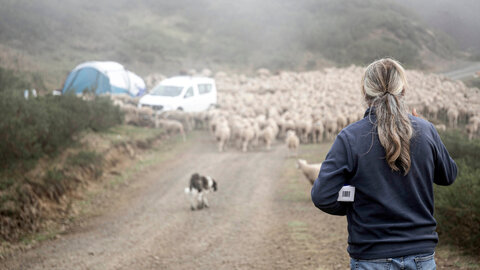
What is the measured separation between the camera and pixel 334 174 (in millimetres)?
2572

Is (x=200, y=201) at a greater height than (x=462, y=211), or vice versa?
(x=462, y=211)

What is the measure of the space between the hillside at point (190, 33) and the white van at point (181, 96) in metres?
7.12

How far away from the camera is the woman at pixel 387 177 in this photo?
8.18ft

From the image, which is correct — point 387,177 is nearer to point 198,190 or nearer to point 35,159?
point 198,190

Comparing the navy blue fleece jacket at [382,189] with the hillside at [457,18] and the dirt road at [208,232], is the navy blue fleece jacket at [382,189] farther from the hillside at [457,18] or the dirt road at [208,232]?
the hillside at [457,18]

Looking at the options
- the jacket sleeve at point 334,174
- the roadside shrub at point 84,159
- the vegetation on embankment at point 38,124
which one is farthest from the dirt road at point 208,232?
the jacket sleeve at point 334,174

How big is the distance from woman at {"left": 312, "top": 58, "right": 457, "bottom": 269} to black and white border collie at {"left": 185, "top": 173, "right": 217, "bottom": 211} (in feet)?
24.5

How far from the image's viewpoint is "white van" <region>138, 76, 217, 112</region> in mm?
21625

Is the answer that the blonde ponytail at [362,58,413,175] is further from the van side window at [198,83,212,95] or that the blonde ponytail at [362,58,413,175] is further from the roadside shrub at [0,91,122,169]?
the van side window at [198,83,212,95]

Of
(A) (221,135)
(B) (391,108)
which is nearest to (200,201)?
(A) (221,135)

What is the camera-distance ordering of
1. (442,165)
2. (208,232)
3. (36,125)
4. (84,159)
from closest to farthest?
(442,165) < (208,232) < (36,125) < (84,159)

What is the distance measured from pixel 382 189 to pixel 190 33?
167ft

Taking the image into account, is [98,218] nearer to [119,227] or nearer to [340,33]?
[119,227]

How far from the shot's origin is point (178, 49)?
4591cm
